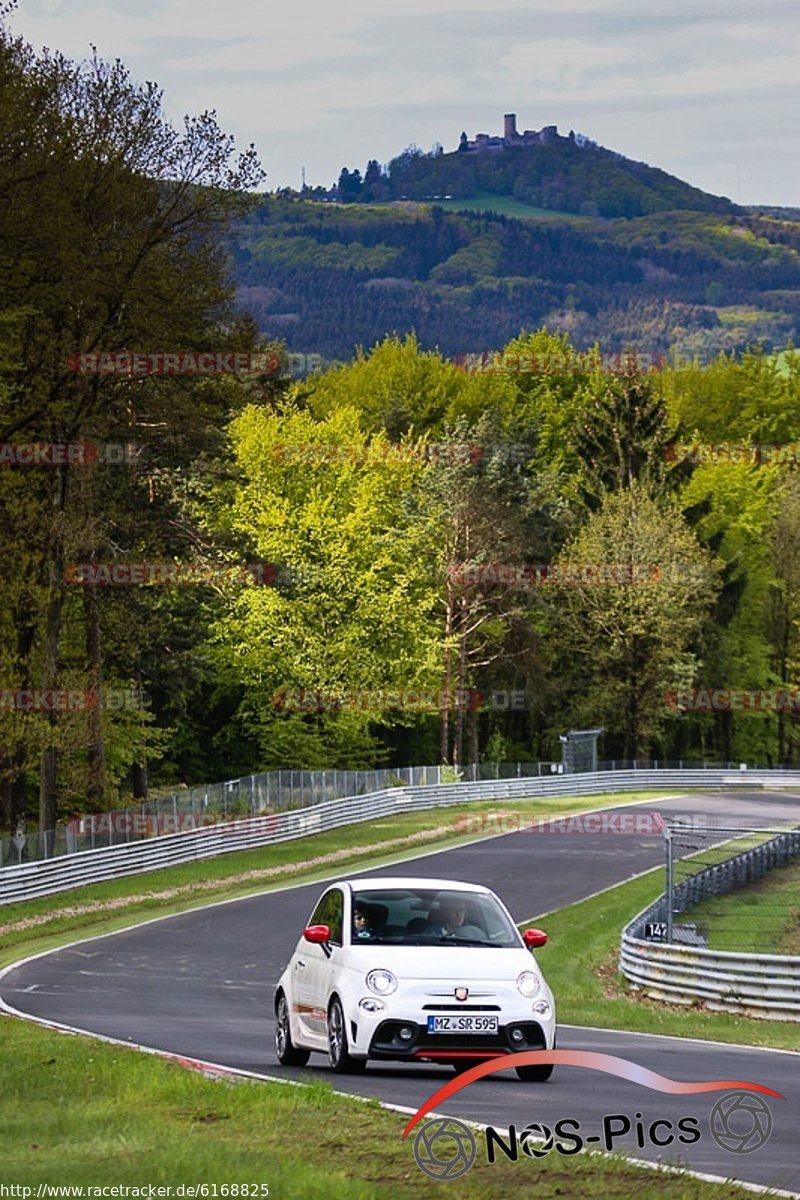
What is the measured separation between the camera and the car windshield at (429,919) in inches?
635

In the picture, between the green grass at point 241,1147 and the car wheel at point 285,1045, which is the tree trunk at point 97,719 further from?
the green grass at point 241,1147

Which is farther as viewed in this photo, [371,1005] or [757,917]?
[757,917]

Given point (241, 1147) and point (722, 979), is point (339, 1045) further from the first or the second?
point (722, 979)

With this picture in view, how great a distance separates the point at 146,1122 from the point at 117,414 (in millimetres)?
36489

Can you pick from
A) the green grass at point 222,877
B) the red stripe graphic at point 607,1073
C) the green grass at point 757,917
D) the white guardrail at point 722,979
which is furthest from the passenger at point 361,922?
the green grass at point 757,917

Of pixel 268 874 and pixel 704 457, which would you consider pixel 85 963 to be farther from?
pixel 704 457

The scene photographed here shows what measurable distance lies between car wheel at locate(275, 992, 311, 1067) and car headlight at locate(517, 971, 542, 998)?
2.08 m

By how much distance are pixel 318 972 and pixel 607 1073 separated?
242 centimetres

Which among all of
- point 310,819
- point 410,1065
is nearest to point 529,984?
point 410,1065

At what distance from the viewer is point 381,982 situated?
50.4ft

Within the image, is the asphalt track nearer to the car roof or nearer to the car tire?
the car tire

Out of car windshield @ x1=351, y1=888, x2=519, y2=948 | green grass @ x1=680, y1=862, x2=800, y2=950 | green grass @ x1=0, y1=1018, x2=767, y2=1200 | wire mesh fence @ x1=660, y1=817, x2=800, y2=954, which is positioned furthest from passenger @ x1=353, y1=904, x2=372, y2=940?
green grass @ x1=680, y1=862, x2=800, y2=950

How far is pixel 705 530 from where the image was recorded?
103 metres

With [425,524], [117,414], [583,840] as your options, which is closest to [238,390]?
[117,414]
